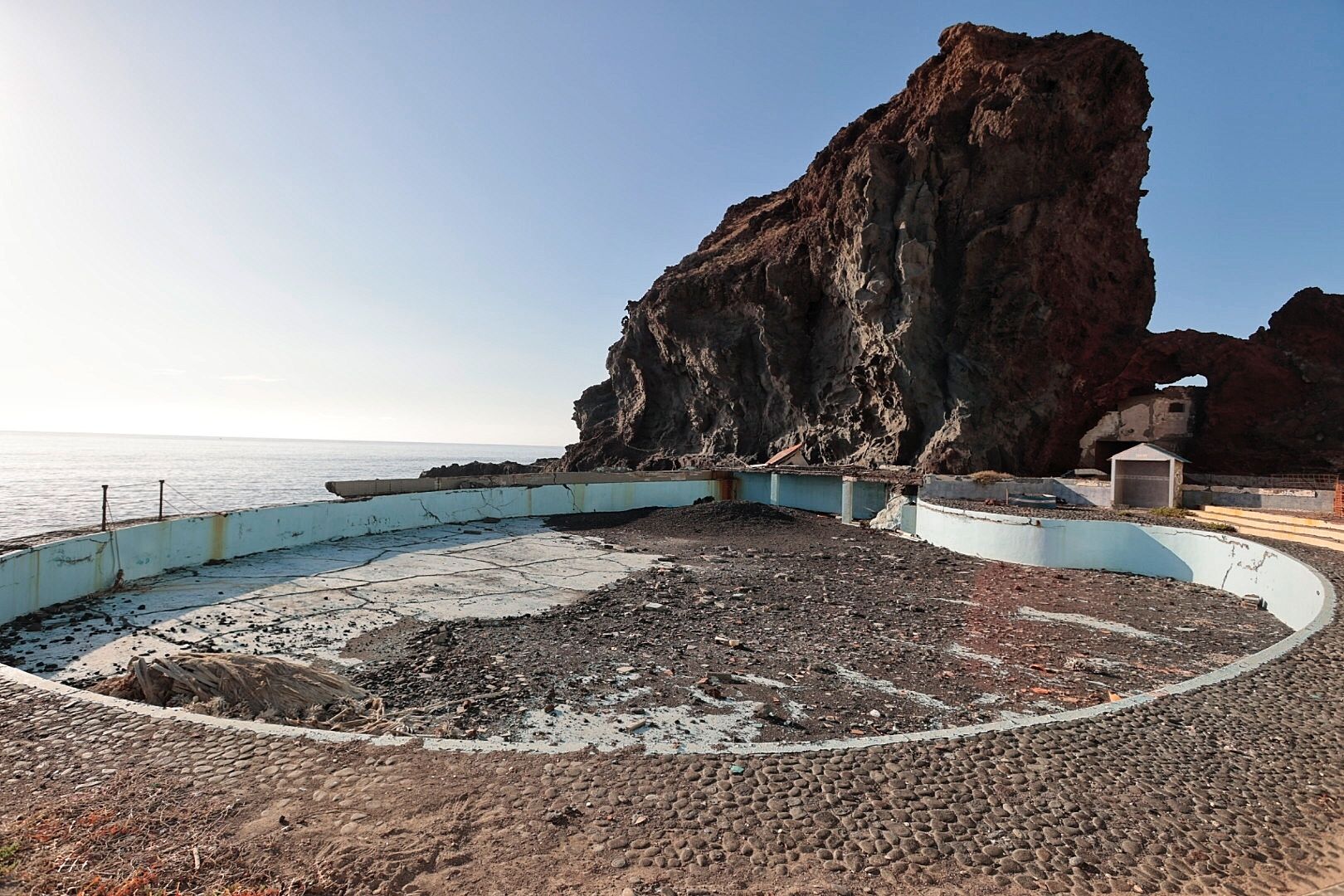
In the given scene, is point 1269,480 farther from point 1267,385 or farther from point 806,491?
point 806,491

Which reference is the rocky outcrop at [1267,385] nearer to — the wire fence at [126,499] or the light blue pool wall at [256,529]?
the light blue pool wall at [256,529]

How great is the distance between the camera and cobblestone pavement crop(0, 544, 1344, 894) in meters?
3.08

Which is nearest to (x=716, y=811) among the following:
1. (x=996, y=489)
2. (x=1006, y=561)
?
(x=1006, y=561)

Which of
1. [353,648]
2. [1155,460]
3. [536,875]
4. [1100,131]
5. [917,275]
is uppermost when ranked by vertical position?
[1100,131]

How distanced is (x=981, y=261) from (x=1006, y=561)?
20.8 meters

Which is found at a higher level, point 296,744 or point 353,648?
point 296,744

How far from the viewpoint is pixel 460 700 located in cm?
659

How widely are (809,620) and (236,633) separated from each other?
8.76m

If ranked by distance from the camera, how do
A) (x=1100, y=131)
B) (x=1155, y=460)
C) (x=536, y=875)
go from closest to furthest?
(x=536, y=875) → (x=1155, y=460) → (x=1100, y=131)

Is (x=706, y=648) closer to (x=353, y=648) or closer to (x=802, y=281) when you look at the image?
(x=353, y=648)

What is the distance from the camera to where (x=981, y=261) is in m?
30.8

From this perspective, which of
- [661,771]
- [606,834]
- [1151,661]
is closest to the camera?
[606,834]

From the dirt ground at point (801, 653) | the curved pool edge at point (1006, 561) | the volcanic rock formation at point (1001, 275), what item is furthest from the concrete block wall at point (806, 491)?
the dirt ground at point (801, 653)

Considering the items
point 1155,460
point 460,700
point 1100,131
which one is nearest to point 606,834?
point 460,700
